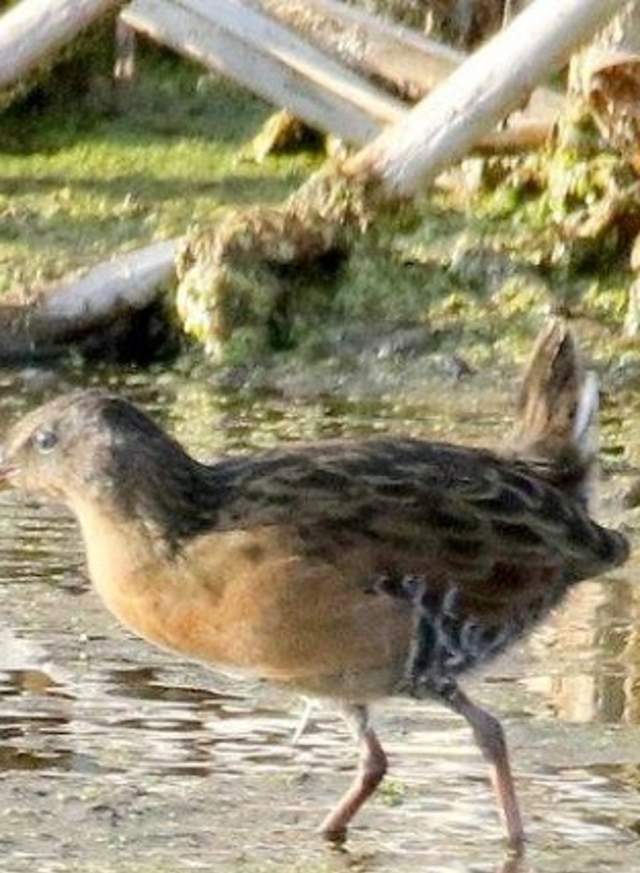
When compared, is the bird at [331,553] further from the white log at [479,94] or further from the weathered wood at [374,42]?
the weathered wood at [374,42]

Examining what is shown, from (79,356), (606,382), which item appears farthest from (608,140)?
(79,356)

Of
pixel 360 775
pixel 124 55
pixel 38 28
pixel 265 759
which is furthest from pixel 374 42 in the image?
pixel 360 775

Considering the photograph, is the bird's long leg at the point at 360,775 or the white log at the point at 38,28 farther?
the white log at the point at 38,28

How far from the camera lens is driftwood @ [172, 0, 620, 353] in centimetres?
1052

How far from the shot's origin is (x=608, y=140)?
11234mm

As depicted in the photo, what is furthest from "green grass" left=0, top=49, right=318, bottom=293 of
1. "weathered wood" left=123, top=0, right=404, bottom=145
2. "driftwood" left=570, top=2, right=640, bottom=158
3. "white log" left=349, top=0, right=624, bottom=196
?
"driftwood" left=570, top=2, right=640, bottom=158

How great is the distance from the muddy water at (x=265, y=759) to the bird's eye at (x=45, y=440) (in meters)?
0.74

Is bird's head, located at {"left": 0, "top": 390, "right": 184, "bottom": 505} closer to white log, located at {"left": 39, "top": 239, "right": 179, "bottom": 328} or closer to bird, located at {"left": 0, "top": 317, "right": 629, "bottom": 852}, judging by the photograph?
bird, located at {"left": 0, "top": 317, "right": 629, "bottom": 852}

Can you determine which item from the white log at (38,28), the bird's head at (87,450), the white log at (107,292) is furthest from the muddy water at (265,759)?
the white log at (38,28)

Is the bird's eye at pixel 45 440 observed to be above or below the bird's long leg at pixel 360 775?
above

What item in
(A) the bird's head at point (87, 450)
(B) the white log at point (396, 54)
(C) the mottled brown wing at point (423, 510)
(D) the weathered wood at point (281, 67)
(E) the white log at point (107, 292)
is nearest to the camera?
(C) the mottled brown wing at point (423, 510)

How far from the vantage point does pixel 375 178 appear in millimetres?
11086

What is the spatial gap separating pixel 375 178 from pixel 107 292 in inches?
41.8

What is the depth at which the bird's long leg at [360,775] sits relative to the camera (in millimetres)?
6578
